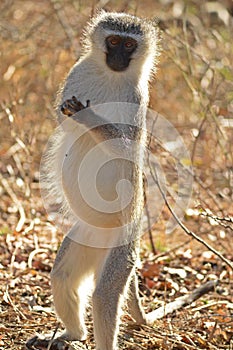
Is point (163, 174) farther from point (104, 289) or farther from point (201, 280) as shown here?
point (104, 289)

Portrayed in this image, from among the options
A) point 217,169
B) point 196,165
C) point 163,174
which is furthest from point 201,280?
point 217,169

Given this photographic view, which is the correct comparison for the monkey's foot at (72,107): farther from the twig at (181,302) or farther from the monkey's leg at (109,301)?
the twig at (181,302)

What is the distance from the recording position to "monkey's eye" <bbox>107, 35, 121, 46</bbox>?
4.75 m

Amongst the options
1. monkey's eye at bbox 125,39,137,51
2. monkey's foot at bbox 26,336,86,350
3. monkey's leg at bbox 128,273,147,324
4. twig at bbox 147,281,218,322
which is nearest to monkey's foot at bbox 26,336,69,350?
monkey's foot at bbox 26,336,86,350

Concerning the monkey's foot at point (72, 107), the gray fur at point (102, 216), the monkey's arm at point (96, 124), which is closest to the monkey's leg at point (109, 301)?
the gray fur at point (102, 216)

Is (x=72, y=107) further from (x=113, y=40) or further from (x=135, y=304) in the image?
(x=135, y=304)

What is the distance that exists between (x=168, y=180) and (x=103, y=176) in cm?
259

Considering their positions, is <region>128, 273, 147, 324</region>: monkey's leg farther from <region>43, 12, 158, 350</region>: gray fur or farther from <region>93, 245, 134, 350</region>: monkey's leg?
<region>93, 245, 134, 350</region>: monkey's leg

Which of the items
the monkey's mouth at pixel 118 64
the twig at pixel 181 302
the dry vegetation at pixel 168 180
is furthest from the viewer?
the twig at pixel 181 302

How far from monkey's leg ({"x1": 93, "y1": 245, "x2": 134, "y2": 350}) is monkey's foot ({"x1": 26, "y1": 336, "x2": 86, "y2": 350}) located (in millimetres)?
351

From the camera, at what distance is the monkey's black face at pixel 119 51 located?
4.68 m

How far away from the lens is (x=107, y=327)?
13.7 ft

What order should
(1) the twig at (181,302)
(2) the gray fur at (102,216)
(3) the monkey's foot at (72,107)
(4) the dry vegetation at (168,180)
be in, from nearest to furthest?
1. (3) the monkey's foot at (72,107)
2. (2) the gray fur at (102,216)
3. (4) the dry vegetation at (168,180)
4. (1) the twig at (181,302)

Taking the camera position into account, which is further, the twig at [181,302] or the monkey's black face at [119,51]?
the twig at [181,302]
